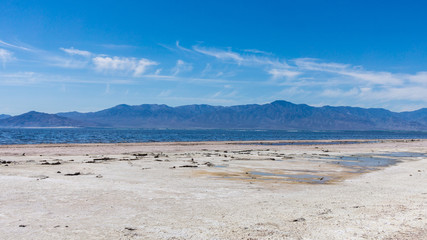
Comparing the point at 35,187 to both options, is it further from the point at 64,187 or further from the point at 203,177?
the point at 203,177

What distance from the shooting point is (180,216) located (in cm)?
990

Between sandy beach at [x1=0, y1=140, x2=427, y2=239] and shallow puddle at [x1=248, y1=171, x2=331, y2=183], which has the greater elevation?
sandy beach at [x1=0, y1=140, x2=427, y2=239]

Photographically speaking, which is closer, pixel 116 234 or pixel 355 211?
pixel 116 234

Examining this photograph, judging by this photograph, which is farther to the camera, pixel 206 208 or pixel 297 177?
pixel 297 177

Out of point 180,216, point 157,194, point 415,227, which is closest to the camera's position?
point 415,227

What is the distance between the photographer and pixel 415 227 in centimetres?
863

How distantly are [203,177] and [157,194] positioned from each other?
5.35 metres

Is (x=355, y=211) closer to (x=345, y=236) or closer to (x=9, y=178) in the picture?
(x=345, y=236)

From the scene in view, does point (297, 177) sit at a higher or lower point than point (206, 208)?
lower

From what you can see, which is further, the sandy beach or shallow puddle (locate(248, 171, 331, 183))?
shallow puddle (locate(248, 171, 331, 183))

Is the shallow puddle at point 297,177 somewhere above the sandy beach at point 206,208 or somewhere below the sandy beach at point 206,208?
below

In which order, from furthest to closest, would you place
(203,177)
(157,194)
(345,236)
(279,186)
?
(203,177)
(279,186)
(157,194)
(345,236)

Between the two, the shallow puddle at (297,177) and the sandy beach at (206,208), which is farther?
the shallow puddle at (297,177)

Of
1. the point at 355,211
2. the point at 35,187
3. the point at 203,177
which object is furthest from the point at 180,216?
the point at 203,177
